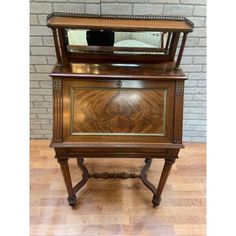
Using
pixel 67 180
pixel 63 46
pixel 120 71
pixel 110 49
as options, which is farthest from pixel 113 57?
pixel 67 180

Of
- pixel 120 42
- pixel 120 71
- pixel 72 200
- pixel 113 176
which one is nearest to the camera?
pixel 120 71

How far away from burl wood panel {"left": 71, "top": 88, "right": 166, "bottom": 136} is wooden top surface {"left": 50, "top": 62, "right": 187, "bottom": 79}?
75 millimetres

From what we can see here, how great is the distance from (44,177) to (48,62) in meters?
0.87

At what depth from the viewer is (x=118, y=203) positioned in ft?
5.71

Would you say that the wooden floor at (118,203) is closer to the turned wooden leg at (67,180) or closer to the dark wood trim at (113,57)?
the turned wooden leg at (67,180)

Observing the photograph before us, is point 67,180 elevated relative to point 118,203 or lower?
elevated

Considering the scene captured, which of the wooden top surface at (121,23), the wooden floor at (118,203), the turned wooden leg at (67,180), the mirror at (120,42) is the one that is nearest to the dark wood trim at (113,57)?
the mirror at (120,42)

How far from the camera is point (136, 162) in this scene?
2139 millimetres

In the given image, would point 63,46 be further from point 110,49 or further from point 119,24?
point 119,24

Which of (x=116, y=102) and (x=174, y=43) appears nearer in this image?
(x=116, y=102)

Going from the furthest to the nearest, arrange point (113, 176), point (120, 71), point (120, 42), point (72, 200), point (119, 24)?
1. point (113, 176)
2. point (72, 200)
3. point (120, 42)
4. point (120, 71)
5. point (119, 24)

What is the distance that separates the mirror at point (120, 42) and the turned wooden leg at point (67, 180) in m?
0.64

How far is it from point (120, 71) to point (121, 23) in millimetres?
240
